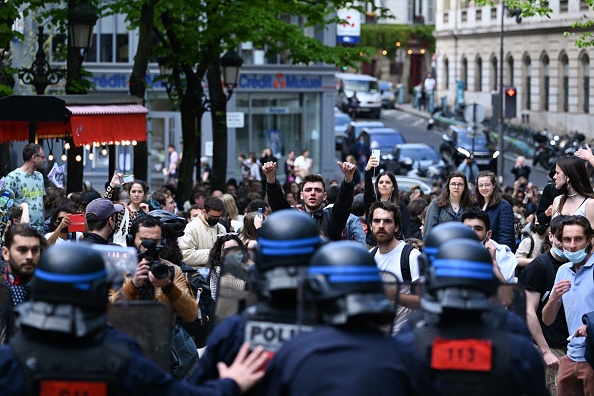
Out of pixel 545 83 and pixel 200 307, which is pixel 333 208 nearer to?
pixel 200 307

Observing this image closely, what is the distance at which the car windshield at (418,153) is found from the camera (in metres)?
42.3

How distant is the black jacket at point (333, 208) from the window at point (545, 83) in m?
48.7

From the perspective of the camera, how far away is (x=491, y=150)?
45.2 metres

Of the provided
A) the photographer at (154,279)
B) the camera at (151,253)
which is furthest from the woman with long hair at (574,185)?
the camera at (151,253)

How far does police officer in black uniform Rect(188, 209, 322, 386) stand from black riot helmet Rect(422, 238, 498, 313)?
0.51 metres

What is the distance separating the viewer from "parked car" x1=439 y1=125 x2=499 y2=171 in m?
→ 44.2

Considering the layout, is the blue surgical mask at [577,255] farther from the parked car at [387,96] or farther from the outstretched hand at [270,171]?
the parked car at [387,96]

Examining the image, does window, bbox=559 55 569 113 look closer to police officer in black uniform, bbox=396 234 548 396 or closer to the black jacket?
the black jacket

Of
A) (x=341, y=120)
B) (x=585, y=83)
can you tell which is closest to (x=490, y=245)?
(x=341, y=120)

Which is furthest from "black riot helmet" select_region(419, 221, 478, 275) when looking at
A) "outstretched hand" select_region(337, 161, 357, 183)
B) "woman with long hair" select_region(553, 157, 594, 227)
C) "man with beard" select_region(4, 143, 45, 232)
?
"man with beard" select_region(4, 143, 45, 232)

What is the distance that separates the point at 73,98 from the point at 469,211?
307 inches

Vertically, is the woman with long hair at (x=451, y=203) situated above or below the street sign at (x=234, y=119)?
below

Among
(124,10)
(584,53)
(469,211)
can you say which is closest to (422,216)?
(469,211)

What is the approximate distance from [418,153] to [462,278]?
123 ft
